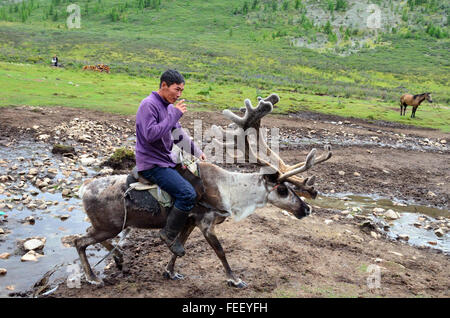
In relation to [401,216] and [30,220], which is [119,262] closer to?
[30,220]


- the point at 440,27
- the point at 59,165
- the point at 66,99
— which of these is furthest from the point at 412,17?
the point at 59,165

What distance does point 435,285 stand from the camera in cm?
646

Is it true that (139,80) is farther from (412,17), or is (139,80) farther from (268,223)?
(412,17)

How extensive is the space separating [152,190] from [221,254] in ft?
4.38

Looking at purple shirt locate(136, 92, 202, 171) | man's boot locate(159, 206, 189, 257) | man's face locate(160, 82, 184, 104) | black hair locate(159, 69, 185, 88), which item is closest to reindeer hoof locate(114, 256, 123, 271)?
man's boot locate(159, 206, 189, 257)

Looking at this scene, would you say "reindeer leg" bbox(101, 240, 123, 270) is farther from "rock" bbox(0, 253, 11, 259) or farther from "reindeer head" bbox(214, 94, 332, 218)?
"reindeer head" bbox(214, 94, 332, 218)

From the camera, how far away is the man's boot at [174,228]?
17.7 ft

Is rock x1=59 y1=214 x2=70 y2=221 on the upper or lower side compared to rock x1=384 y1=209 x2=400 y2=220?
upper

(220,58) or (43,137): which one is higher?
(220,58)

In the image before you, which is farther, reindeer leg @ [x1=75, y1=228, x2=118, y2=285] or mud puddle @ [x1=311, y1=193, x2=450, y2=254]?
mud puddle @ [x1=311, y1=193, x2=450, y2=254]

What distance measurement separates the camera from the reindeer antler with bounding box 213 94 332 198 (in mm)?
5648

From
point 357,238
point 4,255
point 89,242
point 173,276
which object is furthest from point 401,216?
point 4,255

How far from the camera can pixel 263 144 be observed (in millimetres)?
6148

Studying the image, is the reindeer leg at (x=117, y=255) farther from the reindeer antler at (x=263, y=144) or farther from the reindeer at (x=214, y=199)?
the reindeer antler at (x=263, y=144)
